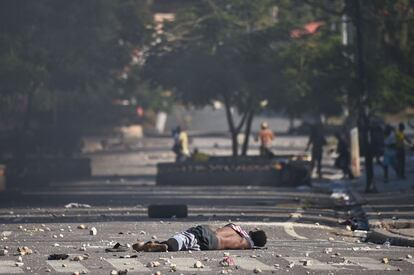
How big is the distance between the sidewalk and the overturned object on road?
1.86 meters

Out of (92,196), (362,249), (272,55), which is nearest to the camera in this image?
(362,249)

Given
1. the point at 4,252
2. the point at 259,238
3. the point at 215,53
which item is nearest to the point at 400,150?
the point at 215,53

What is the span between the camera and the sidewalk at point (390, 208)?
19.8 meters

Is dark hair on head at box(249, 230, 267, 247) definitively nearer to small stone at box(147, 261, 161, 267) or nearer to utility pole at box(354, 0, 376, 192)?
small stone at box(147, 261, 161, 267)

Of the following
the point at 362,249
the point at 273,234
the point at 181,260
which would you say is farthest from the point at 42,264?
the point at 273,234

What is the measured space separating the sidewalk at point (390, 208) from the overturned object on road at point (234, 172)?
→ 1.86m

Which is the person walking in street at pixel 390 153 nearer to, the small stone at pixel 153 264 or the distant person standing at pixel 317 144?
the distant person standing at pixel 317 144

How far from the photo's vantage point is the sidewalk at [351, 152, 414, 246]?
65.1ft

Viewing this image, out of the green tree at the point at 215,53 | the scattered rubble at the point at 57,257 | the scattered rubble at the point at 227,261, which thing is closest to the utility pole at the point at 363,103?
the green tree at the point at 215,53

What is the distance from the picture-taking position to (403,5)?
140ft

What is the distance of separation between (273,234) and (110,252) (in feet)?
14.8

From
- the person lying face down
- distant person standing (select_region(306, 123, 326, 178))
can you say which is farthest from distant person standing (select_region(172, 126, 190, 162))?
the person lying face down

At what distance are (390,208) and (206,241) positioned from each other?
36.6 ft

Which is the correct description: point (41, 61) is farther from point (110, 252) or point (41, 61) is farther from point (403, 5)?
point (110, 252)
